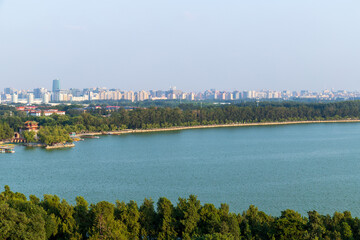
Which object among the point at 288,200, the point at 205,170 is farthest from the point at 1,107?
the point at 288,200

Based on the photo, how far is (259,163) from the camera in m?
8.10

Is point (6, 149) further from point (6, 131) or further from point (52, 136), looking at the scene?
point (6, 131)

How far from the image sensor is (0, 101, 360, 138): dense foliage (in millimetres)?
14688

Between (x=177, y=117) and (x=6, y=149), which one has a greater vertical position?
(x=177, y=117)

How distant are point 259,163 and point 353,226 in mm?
4434

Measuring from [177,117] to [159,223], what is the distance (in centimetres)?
1261

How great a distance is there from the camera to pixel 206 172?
24.0ft

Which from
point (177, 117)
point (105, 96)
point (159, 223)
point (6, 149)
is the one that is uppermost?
point (105, 96)

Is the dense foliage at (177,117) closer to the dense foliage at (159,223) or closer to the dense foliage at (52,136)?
the dense foliage at (52,136)

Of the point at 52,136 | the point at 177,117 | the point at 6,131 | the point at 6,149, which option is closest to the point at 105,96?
the point at 177,117

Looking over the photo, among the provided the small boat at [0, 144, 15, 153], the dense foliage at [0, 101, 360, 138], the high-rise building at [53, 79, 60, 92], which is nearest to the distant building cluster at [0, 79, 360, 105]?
the high-rise building at [53, 79, 60, 92]

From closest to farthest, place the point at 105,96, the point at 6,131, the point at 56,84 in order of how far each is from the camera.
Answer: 1. the point at 6,131
2. the point at 105,96
3. the point at 56,84

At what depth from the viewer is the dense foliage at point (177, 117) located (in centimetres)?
1469

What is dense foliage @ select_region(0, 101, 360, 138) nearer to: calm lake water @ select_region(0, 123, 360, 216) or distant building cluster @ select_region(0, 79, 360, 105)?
calm lake water @ select_region(0, 123, 360, 216)
